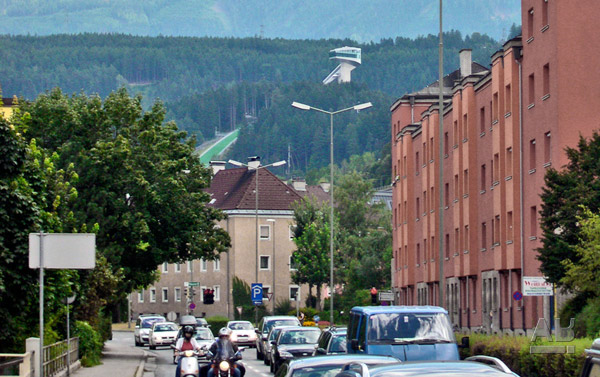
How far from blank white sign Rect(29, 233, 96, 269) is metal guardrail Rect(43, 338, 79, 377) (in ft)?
30.0

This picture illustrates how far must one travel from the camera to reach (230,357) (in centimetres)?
2331

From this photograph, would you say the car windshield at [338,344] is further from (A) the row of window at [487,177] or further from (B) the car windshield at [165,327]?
(B) the car windshield at [165,327]

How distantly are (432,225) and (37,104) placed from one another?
28.3 meters

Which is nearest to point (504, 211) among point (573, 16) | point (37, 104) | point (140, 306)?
point (573, 16)

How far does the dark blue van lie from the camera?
21.5 metres

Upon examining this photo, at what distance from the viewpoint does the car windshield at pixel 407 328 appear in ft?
71.3

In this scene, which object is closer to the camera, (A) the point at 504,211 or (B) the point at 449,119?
(A) the point at 504,211

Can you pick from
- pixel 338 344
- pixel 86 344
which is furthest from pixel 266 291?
pixel 338 344

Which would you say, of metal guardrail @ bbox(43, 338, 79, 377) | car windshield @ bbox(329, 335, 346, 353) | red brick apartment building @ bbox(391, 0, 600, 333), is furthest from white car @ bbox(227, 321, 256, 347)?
car windshield @ bbox(329, 335, 346, 353)

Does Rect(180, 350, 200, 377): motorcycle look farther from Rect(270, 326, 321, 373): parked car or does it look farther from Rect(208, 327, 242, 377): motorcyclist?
Rect(270, 326, 321, 373): parked car

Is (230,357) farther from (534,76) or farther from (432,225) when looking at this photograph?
(432,225)

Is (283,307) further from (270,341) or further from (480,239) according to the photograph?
(270,341)

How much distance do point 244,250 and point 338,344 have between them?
86662mm

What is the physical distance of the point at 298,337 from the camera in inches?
1475
